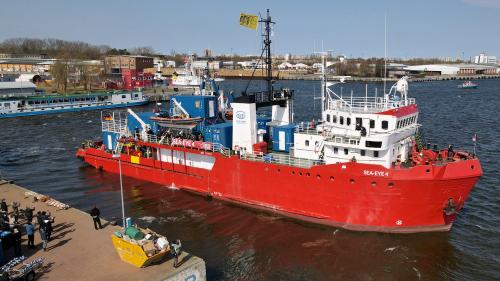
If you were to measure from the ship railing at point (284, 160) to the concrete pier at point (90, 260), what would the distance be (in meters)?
9.17

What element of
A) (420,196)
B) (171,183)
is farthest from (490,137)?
(171,183)

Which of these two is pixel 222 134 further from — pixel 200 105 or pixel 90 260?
pixel 90 260

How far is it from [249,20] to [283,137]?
797 centimetres

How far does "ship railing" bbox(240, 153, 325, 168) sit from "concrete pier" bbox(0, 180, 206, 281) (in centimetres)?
917

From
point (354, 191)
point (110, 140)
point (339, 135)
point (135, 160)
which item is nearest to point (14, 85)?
point (110, 140)

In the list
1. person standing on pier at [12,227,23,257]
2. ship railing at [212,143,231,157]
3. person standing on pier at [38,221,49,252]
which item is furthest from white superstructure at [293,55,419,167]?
person standing on pier at [12,227,23,257]

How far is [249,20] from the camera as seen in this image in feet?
86.6

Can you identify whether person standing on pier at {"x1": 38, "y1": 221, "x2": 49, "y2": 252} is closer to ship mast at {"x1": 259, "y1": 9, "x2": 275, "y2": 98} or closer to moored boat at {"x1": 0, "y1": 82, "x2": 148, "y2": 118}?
ship mast at {"x1": 259, "y1": 9, "x2": 275, "y2": 98}

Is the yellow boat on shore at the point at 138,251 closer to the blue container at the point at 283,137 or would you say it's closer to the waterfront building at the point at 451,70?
the blue container at the point at 283,137

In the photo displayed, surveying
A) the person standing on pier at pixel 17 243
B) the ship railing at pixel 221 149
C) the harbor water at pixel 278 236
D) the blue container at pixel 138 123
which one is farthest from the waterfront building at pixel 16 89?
the person standing on pier at pixel 17 243

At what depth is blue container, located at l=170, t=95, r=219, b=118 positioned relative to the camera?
29031 millimetres

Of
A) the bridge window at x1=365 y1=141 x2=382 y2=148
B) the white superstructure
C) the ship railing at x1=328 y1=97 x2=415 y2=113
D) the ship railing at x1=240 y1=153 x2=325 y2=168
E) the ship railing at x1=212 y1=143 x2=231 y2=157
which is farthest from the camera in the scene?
the ship railing at x1=212 y1=143 x2=231 y2=157

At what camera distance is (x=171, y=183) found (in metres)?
30.2

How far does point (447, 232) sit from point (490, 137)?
28895 mm
